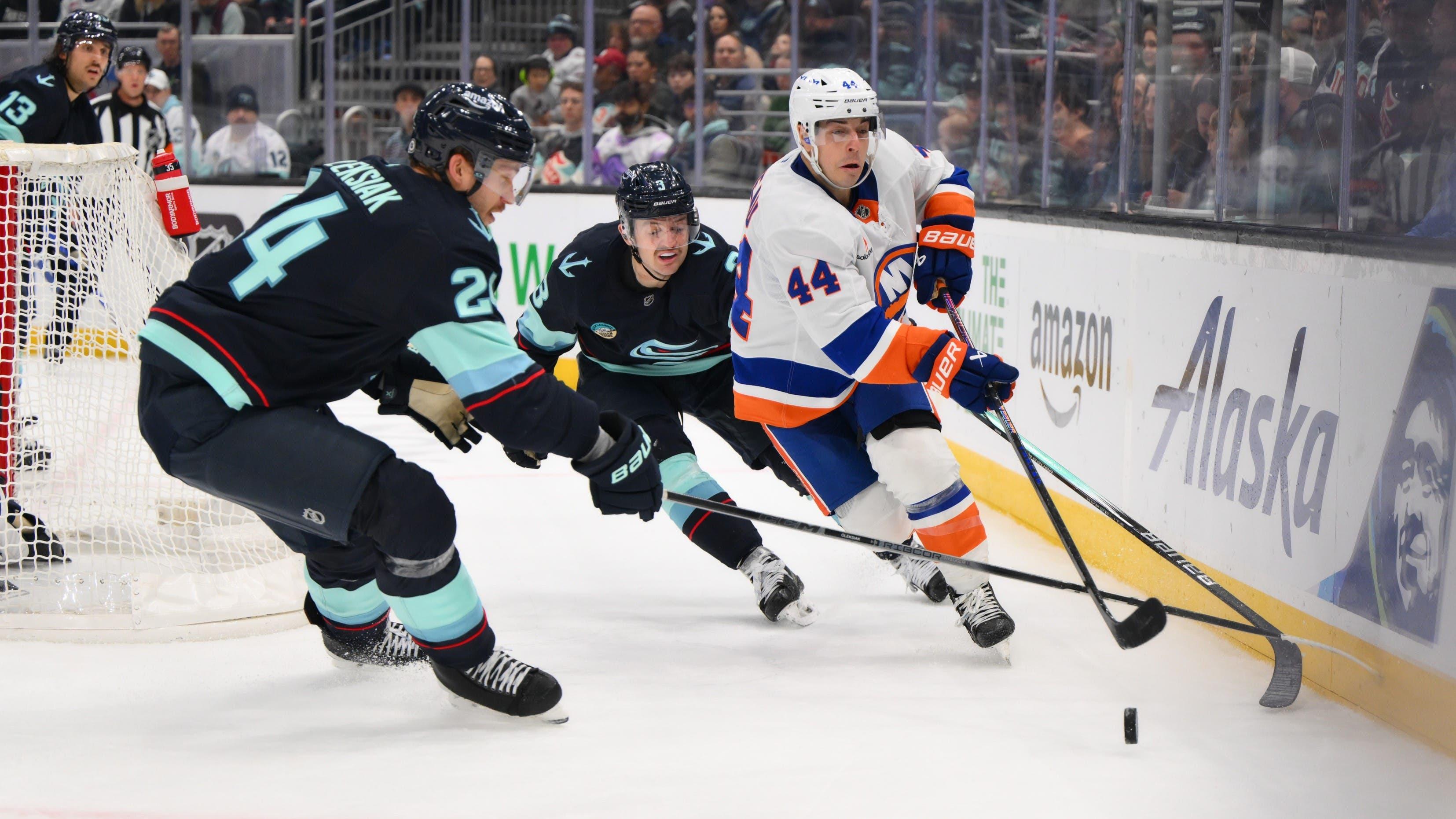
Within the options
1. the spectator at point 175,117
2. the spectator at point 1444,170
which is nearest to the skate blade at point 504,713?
the spectator at point 1444,170

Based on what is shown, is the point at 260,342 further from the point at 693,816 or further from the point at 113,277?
the point at 113,277

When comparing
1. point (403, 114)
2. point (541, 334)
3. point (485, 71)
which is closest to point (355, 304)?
point (541, 334)

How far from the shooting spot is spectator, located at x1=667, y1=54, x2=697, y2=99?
6.92 m

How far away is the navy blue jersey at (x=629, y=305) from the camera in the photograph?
3.21 metres

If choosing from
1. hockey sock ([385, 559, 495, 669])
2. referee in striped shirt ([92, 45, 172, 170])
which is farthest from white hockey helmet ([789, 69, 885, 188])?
referee in striped shirt ([92, 45, 172, 170])

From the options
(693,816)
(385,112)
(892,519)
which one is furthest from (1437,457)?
(385,112)

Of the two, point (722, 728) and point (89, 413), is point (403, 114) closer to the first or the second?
point (89, 413)

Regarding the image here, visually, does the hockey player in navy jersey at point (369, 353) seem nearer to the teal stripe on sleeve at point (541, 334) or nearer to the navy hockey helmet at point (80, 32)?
the teal stripe on sleeve at point (541, 334)

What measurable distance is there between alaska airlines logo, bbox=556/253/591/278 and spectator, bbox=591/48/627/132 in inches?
154

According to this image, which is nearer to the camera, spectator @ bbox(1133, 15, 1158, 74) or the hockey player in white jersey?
the hockey player in white jersey

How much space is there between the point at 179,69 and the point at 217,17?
1.14 ft

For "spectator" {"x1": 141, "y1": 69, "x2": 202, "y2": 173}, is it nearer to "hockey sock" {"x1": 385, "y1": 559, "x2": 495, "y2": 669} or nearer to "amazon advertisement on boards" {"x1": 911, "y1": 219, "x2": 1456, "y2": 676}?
"amazon advertisement on boards" {"x1": 911, "y1": 219, "x2": 1456, "y2": 676}

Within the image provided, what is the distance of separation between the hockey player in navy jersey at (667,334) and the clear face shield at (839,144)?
392 mm

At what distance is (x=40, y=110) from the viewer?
4.06 meters
